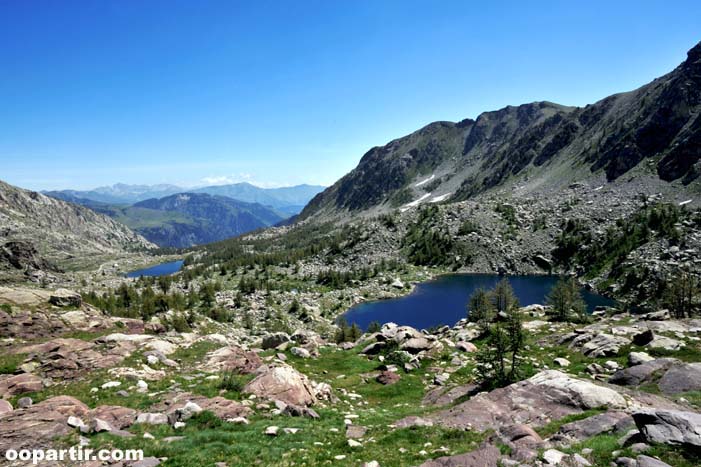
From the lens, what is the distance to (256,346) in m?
42.8

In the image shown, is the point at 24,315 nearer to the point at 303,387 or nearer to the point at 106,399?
the point at 106,399

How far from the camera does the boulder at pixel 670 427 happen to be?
12.1 meters

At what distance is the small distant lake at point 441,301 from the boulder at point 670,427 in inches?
3120

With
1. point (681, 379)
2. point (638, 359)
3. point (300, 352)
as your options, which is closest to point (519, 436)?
point (681, 379)

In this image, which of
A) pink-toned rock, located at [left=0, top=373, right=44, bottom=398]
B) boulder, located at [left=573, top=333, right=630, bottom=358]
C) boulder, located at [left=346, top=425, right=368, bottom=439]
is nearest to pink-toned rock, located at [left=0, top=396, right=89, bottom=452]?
pink-toned rock, located at [left=0, top=373, right=44, bottom=398]

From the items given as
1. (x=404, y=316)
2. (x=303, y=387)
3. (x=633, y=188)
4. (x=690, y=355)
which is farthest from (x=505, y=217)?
(x=303, y=387)

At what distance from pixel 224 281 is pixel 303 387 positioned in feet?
449

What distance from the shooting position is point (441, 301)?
114 meters

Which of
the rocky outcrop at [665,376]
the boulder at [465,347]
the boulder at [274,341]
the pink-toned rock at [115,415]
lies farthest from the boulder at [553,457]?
the boulder at [274,341]

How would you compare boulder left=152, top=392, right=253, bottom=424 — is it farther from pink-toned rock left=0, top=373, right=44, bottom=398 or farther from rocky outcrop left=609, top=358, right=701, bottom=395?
rocky outcrop left=609, top=358, right=701, bottom=395

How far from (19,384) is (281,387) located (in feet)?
51.2

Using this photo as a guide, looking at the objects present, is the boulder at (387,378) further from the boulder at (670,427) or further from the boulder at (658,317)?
the boulder at (658,317)

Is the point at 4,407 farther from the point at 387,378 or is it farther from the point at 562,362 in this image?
the point at 562,362

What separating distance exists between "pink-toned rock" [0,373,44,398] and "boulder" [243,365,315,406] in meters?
12.5
